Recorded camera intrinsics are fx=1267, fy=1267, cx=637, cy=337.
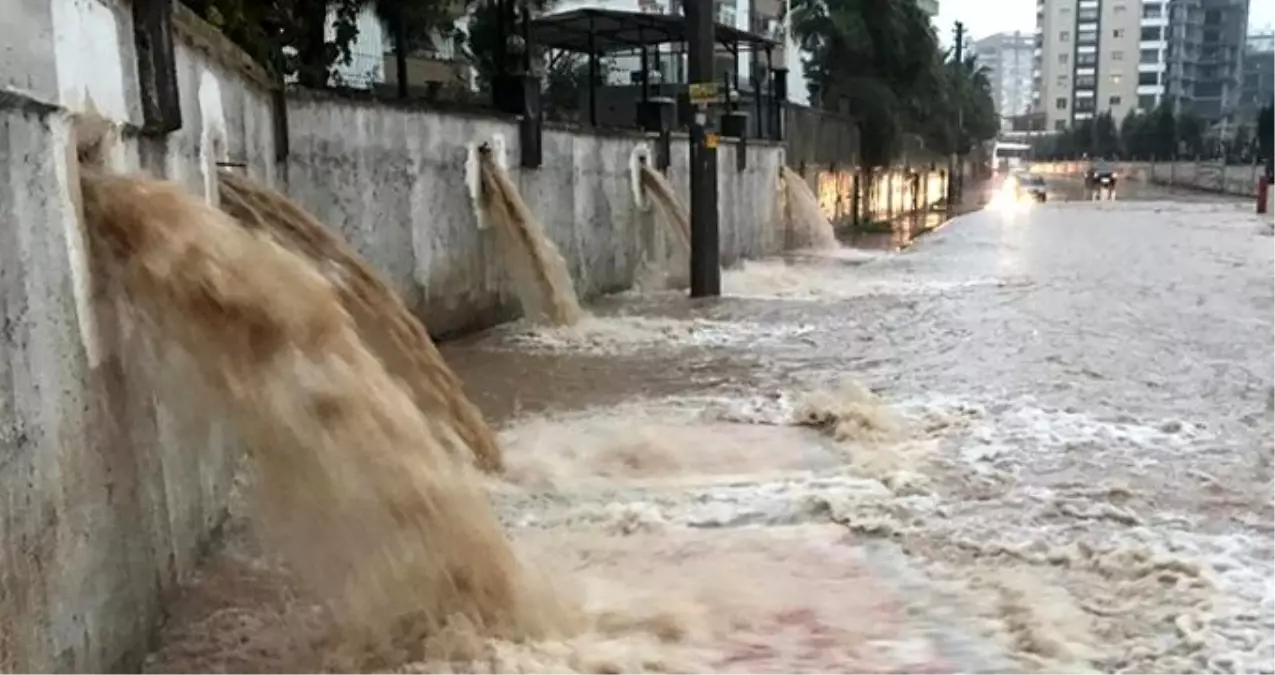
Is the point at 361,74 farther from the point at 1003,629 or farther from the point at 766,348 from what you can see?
the point at 1003,629

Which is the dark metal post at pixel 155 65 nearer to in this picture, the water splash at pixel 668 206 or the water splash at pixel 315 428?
the water splash at pixel 315 428

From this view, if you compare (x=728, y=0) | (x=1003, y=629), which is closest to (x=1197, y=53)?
(x=728, y=0)

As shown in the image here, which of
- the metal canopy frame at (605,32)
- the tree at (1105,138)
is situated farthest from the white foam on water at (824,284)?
the tree at (1105,138)

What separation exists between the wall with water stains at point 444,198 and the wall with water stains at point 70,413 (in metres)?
4.80

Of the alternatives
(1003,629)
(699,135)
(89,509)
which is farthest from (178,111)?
(699,135)

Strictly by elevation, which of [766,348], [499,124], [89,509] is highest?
[499,124]

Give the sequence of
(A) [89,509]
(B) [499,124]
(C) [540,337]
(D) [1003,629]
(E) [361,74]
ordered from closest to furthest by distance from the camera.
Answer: (A) [89,509]
(D) [1003,629]
(C) [540,337]
(B) [499,124]
(E) [361,74]

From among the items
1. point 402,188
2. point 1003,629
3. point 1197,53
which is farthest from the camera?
point 1197,53

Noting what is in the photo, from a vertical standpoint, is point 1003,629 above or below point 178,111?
below

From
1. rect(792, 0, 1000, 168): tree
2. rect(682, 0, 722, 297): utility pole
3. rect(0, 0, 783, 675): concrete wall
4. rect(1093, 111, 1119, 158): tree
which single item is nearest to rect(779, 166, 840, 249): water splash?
rect(682, 0, 722, 297): utility pole

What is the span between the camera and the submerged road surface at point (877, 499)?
4.13 m

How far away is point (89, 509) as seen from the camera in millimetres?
3379

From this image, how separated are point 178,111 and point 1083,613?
3804mm

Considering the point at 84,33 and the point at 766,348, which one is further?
the point at 766,348
